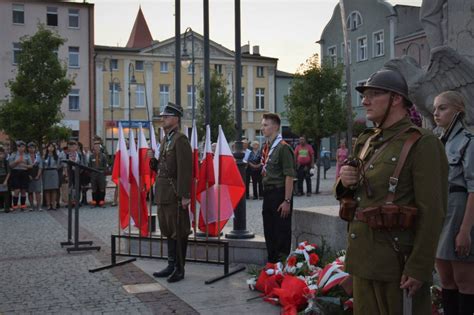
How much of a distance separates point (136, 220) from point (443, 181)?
5903 millimetres

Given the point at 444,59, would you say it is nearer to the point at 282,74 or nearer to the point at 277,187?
the point at 277,187

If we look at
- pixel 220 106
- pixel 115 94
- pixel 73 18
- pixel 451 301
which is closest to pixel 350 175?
pixel 451 301

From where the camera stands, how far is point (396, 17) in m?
43.9

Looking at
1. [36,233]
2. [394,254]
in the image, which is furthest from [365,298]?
[36,233]

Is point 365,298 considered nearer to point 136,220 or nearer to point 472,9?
point 472,9

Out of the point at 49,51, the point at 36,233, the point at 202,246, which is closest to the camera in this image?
the point at 202,246

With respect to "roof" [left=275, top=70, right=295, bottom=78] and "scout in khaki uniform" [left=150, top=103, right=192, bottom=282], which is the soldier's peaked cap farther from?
"roof" [left=275, top=70, right=295, bottom=78]

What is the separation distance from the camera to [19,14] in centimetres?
4931

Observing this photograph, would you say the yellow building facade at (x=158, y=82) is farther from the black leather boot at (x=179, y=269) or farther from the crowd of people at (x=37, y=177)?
the black leather boot at (x=179, y=269)

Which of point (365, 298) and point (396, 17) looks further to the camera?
point (396, 17)

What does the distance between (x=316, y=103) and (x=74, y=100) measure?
99.9ft

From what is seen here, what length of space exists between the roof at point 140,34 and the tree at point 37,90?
47.7 meters

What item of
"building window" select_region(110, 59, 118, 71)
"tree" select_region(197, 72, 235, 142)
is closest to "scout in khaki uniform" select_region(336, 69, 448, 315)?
"tree" select_region(197, 72, 235, 142)

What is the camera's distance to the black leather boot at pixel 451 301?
422 cm
